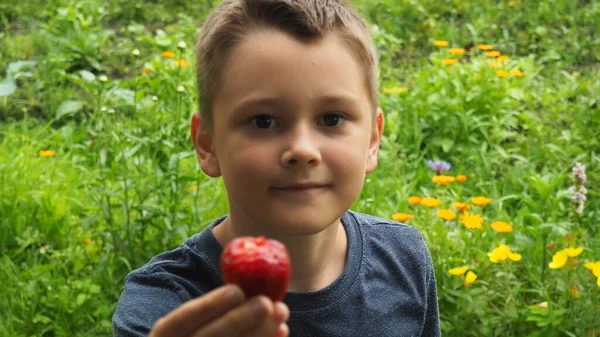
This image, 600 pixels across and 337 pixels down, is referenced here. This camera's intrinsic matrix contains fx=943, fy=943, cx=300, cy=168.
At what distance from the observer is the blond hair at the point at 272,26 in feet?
6.42

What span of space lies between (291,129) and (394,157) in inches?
89.4

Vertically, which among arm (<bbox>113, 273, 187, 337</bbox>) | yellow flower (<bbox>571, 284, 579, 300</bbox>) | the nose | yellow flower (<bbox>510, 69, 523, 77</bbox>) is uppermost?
the nose

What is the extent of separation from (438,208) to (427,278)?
1.01 meters

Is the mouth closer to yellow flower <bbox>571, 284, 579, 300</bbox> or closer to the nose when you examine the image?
the nose

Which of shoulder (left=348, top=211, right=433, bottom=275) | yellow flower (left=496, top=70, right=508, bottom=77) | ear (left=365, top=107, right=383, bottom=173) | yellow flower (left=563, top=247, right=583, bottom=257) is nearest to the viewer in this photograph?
ear (left=365, top=107, right=383, bottom=173)

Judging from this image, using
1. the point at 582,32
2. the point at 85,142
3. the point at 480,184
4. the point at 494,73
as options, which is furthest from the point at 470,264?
the point at 582,32

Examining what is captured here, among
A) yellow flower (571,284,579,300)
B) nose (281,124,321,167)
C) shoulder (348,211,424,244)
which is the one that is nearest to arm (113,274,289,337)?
nose (281,124,321,167)

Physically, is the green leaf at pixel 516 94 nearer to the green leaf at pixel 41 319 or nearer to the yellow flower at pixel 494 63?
the yellow flower at pixel 494 63

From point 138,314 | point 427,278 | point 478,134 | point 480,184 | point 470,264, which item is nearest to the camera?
point 138,314

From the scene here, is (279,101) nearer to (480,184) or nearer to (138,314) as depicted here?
(138,314)

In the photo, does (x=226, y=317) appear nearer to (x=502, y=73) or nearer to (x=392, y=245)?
(x=392, y=245)

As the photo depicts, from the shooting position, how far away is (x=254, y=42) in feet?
6.31

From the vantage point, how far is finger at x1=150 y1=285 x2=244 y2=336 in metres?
1.25

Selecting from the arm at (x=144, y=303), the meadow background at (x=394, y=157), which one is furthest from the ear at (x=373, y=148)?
the meadow background at (x=394, y=157)
